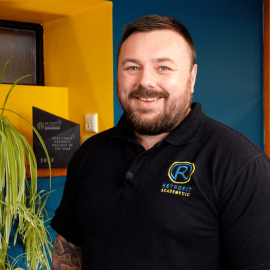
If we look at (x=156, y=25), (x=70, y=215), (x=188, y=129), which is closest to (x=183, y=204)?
(x=188, y=129)

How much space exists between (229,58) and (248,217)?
190 centimetres

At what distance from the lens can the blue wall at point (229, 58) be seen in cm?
247

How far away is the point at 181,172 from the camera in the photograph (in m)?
0.98

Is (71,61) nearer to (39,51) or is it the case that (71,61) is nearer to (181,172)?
(39,51)

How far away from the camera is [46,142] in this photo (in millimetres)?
2215

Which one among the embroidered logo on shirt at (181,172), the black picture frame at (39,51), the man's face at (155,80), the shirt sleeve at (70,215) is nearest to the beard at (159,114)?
the man's face at (155,80)

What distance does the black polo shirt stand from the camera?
2.85 feet

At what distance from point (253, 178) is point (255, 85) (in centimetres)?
187

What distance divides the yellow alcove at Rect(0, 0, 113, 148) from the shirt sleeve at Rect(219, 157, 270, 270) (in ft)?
4.73

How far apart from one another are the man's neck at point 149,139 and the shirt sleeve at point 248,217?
321mm

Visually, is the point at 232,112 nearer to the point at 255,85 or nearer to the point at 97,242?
the point at 255,85

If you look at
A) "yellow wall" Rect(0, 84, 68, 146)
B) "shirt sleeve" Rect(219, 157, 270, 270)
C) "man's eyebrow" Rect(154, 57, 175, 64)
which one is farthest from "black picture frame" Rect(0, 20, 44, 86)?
"shirt sleeve" Rect(219, 157, 270, 270)

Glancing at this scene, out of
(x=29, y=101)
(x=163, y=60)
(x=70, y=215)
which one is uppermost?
(x=163, y=60)

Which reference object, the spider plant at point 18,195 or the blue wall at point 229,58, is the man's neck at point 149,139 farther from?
the blue wall at point 229,58
